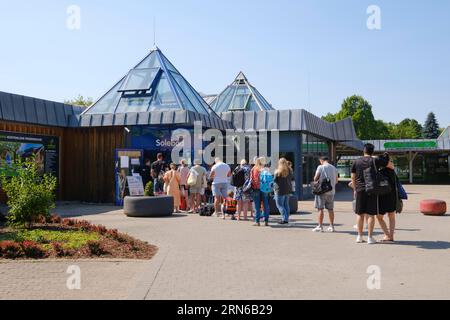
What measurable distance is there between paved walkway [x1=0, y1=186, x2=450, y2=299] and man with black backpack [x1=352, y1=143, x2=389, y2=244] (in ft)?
1.79

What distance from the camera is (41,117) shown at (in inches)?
722

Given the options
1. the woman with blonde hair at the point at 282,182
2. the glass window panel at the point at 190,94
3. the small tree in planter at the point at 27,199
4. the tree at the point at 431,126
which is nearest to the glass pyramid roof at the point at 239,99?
the glass window panel at the point at 190,94

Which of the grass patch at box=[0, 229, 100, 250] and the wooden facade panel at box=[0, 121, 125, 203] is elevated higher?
the wooden facade panel at box=[0, 121, 125, 203]

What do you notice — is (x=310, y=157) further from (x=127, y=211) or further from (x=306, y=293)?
(x=306, y=293)

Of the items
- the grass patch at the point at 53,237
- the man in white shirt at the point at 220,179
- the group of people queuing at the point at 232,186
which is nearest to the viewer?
the grass patch at the point at 53,237

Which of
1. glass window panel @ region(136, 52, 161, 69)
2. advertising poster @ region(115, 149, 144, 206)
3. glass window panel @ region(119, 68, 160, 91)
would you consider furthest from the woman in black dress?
glass window panel @ region(136, 52, 161, 69)

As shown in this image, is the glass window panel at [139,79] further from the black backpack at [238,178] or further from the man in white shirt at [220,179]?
the black backpack at [238,178]

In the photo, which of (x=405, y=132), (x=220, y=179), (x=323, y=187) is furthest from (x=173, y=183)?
(x=405, y=132)

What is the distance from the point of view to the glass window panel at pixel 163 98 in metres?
19.2

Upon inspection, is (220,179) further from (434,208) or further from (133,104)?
(133,104)

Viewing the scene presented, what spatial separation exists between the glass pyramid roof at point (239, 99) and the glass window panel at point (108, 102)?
326 inches

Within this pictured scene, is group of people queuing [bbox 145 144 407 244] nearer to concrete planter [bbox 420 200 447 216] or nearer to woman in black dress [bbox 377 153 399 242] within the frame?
woman in black dress [bbox 377 153 399 242]

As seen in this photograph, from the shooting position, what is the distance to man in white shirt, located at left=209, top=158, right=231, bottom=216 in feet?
45.2

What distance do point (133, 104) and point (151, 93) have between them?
884 millimetres
